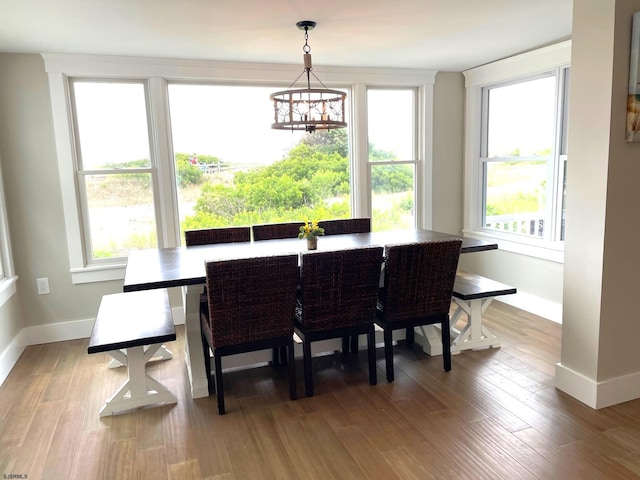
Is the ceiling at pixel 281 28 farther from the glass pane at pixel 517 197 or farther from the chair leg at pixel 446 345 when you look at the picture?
the chair leg at pixel 446 345

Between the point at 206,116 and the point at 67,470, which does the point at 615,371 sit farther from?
the point at 206,116

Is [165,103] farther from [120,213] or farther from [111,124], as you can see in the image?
[120,213]

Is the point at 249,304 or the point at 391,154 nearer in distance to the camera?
the point at 249,304

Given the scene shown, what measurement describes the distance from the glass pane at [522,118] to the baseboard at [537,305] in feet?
4.25

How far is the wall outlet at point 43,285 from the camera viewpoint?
3.77m

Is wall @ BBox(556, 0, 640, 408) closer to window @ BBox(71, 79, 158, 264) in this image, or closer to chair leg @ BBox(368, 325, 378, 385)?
chair leg @ BBox(368, 325, 378, 385)

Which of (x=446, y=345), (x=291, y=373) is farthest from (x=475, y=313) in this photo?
(x=291, y=373)

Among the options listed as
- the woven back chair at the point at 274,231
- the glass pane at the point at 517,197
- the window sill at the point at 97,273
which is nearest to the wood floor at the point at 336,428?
the window sill at the point at 97,273

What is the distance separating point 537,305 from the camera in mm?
4090

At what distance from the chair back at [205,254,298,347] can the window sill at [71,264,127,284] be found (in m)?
1.79

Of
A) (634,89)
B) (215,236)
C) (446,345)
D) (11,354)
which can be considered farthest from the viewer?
(215,236)

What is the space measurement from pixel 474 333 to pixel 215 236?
6.97 ft

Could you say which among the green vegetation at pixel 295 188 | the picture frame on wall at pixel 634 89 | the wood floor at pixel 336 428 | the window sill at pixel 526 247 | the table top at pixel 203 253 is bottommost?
the wood floor at pixel 336 428

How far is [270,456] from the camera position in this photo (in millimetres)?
2186
